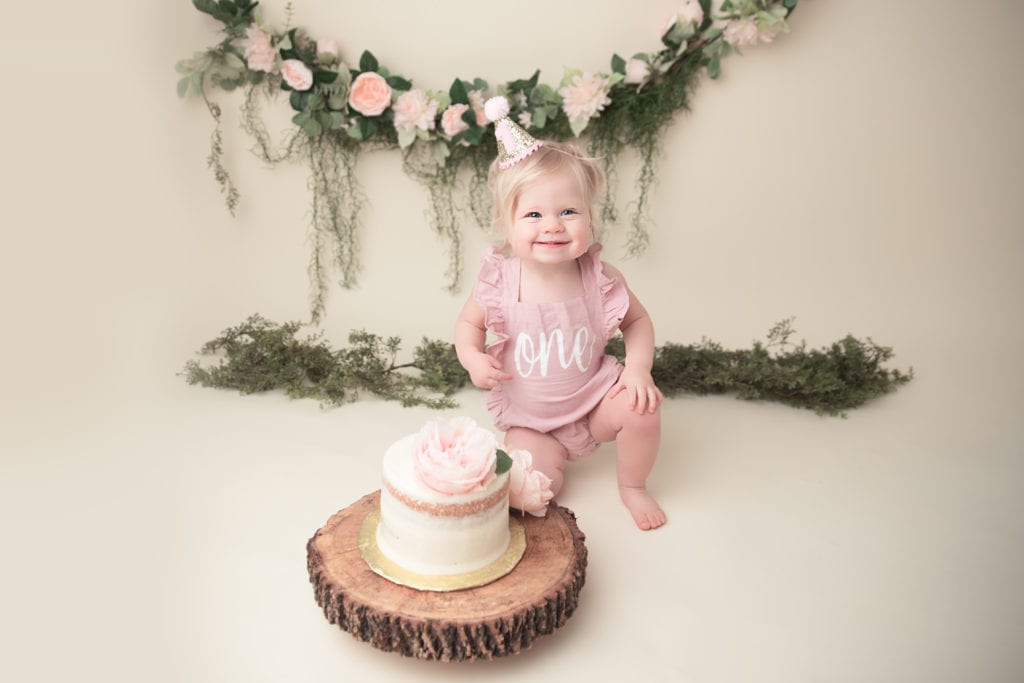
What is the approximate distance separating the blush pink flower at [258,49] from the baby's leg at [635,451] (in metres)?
1.61

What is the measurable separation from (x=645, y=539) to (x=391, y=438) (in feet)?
2.63

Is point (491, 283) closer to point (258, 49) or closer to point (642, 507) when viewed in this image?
point (642, 507)

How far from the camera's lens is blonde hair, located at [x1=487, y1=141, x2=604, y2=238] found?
183 cm

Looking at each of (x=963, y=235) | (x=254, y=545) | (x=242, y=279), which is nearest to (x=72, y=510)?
(x=254, y=545)

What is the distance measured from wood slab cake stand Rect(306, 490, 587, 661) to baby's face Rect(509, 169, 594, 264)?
26.4 inches

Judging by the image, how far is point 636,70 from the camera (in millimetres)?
2662

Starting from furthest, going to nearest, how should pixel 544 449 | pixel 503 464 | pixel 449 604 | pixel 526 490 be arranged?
pixel 544 449 → pixel 526 490 → pixel 503 464 → pixel 449 604

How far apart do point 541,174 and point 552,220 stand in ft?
0.34

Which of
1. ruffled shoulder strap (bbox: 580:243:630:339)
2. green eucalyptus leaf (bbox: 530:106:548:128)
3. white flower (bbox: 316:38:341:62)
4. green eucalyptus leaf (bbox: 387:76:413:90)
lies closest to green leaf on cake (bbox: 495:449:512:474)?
ruffled shoulder strap (bbox: 580:243:630:339)

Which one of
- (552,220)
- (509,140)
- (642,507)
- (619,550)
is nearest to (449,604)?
(619,550)

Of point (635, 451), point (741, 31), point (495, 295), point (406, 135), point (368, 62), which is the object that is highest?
point (741, 31)

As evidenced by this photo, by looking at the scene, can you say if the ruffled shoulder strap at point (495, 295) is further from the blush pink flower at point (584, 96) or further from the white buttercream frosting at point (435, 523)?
the blush pink flower at point (584, 96)

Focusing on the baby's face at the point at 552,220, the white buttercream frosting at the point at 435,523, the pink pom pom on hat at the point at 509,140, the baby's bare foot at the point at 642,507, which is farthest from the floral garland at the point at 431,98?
the white buttercream frosting at the point at 435,523

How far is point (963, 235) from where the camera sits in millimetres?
3035
